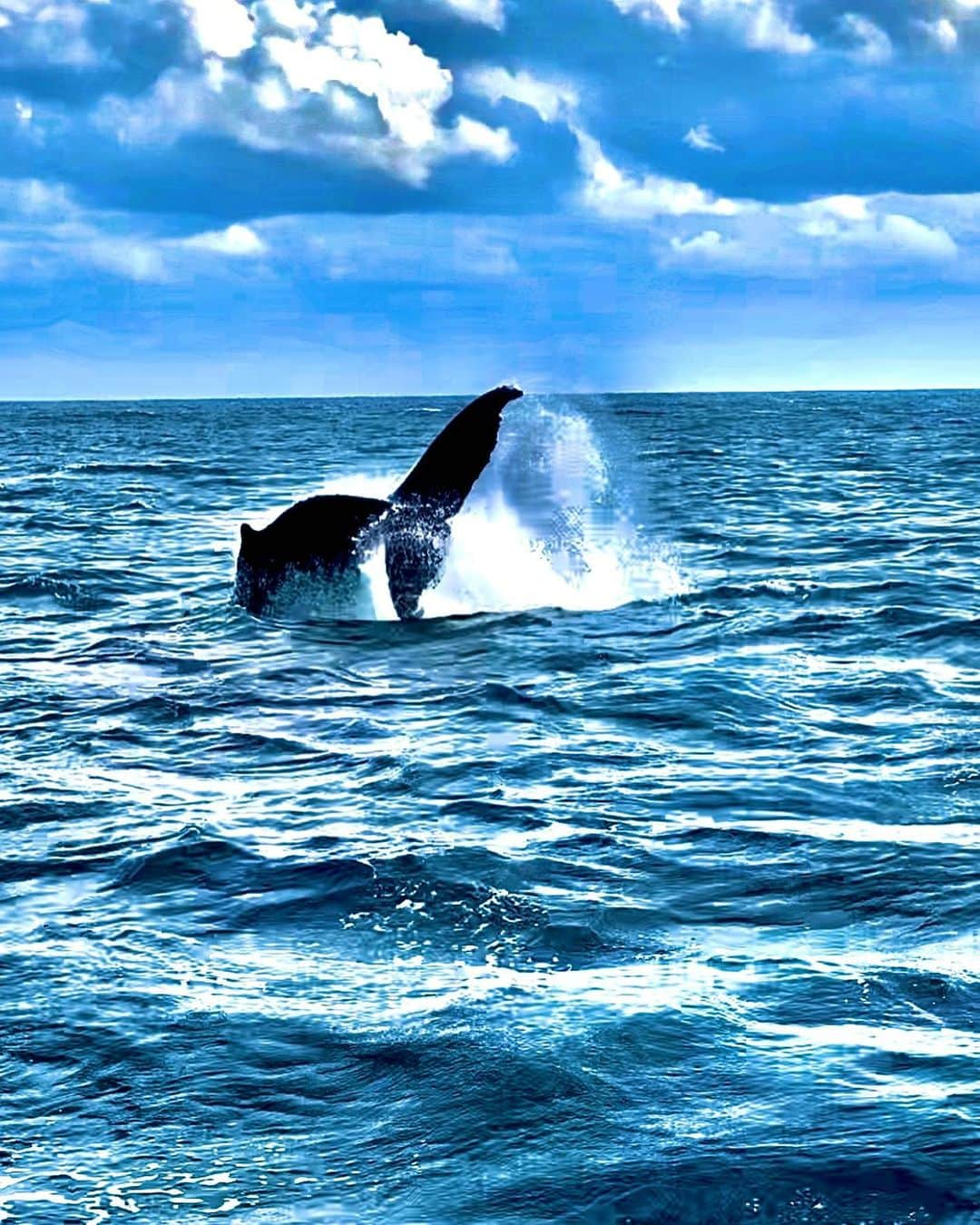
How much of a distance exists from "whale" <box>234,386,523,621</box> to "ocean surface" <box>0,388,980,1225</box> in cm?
33

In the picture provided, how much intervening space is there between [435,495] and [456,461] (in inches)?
16.0

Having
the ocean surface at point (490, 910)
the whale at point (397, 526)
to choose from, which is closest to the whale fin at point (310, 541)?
the whale at point (397, 526)

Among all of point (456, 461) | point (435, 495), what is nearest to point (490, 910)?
point (456, 461)

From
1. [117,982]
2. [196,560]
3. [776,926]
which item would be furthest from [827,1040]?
[196,560]

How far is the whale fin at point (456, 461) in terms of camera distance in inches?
589

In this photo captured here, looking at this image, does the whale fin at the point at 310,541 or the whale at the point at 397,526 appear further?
the whale fin at the point at 310,541

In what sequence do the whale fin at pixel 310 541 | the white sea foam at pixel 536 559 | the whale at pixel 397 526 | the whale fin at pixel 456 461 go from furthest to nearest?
the white sea foam at pixel 536 559 < the whale fin at pixel 310 541 < the whale at pixel 397 526 < the whale fin at pixel 456 461

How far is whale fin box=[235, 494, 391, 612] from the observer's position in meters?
15.4

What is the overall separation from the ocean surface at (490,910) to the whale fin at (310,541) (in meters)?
0.40

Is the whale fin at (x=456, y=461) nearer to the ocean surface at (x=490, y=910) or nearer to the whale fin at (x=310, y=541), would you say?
the whale fin at (x=310, y=541)

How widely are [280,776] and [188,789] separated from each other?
1.92 feet

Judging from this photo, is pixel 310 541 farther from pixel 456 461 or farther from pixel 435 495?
pixel 456 461

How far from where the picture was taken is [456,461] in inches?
599

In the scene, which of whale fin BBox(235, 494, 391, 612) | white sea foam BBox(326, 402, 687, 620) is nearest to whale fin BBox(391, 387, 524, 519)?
whale fin BBox(235, 494, 391, 612)
